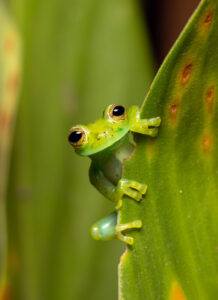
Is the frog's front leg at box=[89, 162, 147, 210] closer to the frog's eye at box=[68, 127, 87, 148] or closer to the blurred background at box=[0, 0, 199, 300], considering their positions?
the frog's eye at box=[68, 127, 87, 148]

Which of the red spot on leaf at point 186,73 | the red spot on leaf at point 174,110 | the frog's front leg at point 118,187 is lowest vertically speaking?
the frog's front leg at point 118,187

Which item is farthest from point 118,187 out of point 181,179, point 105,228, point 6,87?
point 6,87

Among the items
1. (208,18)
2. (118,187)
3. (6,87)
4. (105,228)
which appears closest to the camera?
(208,18)

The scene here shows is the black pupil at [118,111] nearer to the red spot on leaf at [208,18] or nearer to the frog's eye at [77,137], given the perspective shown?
the frog's eye at [77,137]

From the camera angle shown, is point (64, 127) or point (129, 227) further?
point (64, 127)

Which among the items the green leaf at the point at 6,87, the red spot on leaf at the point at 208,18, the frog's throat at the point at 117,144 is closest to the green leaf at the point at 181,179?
the red spot on leaf at the point at 208,18

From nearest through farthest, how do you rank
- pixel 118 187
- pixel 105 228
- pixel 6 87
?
pixel 118 187
pixel 105 228
pixel 6 87

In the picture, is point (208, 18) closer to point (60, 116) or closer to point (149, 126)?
point (149, 126)
